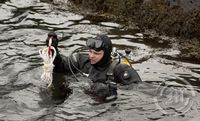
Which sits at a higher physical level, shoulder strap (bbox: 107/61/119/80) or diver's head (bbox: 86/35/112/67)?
diver's head (bbox: 86/35/112/67)

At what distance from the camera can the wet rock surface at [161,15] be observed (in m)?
11.5

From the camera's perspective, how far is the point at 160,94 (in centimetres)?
797

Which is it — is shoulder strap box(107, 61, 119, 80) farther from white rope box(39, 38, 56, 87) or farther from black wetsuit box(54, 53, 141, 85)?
white rope box(39, 38, 56, 87)

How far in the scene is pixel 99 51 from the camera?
7.61 meters

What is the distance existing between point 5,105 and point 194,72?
4213mm

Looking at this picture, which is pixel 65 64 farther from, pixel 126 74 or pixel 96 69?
pixel 126 74

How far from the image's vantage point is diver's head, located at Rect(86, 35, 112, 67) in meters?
7.52

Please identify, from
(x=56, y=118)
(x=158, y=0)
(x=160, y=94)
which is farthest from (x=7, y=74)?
(x=158, y=0)

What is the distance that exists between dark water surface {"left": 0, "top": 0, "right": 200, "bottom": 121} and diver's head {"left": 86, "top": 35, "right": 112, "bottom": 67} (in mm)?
507

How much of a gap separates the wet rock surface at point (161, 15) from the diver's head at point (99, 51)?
10.5 ft

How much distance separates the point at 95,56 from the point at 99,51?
0.37ft

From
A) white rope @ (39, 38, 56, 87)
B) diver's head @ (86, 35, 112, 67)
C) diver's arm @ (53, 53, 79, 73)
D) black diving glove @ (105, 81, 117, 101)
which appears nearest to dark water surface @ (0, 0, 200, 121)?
black diving glove @ (105, 81, 117, 101)

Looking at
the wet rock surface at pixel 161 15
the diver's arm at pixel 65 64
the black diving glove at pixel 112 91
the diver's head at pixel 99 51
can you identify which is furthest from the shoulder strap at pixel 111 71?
the wet rock surface at pixel 161 15

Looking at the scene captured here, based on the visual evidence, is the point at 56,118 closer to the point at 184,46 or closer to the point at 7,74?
the point at 7,74
